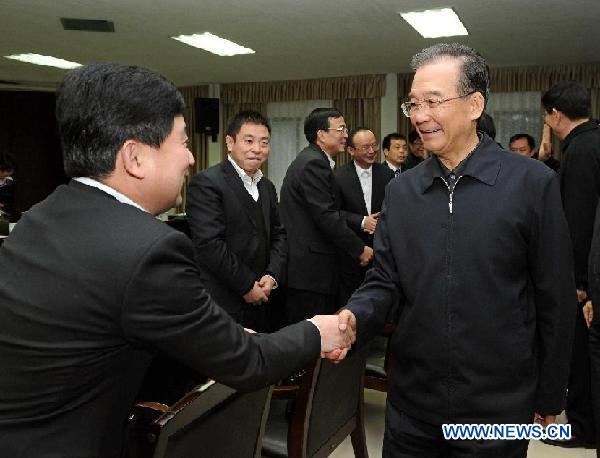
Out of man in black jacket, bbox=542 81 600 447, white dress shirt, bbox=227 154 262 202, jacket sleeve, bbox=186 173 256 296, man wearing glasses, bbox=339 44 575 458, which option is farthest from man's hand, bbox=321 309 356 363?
man in black jacket, bbox=542 81 600 447

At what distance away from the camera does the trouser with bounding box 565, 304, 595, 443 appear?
9.39 ft

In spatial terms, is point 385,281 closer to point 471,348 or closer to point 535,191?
point 471,348

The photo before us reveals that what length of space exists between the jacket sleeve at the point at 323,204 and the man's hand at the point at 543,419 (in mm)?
2015

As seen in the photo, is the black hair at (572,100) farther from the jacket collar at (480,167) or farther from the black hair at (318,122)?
the jacket collar at (480,167)

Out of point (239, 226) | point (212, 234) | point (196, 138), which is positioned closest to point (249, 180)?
point (239, 226)

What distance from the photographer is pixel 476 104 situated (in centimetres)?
153

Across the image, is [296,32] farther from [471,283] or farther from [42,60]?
[471,283]

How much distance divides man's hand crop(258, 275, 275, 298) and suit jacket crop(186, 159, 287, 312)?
5 centimetres

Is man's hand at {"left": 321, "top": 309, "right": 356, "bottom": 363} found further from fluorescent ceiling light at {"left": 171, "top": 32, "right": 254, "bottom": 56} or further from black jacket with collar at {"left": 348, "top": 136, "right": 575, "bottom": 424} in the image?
fluorescent ceiling light at {"left": 171, "top": 32, "right": 254, "bottom": 56}

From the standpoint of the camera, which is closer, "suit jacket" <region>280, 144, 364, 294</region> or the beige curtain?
"suit jacket" <region>280, 144, 364, 294</region>

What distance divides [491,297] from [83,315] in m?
0.92

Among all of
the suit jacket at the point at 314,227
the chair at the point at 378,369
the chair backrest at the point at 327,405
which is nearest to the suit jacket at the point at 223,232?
the suit jacket at the point at 314,227

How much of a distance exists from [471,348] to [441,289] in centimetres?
16

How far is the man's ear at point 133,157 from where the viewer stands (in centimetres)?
112
